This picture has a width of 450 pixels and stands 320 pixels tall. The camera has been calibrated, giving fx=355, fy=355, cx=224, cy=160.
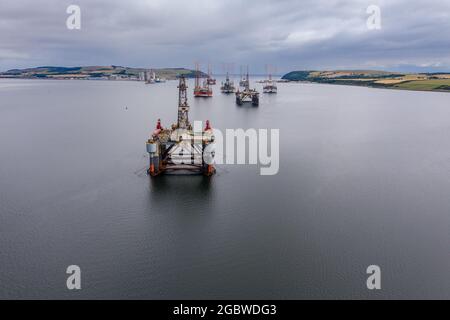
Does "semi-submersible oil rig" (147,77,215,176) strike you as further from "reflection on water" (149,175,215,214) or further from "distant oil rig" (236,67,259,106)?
"distant oil rig" (236,67,259,106)

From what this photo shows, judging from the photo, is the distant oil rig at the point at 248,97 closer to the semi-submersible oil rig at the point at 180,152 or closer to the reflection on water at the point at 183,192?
the semi-submersible oil rig at the point at 180,152

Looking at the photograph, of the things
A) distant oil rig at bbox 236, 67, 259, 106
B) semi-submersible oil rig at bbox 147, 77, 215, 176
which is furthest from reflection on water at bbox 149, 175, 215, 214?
distant oil rig at bbox 236, 67, 259, 106

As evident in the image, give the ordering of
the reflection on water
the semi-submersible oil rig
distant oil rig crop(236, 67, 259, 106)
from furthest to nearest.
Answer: distant oil rig crop(236, 67, 259, 106), the semi-submersible oil rig, the reflection on water

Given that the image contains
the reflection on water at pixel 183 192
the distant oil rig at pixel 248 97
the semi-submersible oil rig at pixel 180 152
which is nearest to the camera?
the reflection on water at pixel 183 192

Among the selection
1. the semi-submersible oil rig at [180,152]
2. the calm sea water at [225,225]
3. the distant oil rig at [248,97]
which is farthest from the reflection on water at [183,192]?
the distant oil rig at [248,97]

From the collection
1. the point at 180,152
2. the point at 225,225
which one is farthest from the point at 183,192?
the point at 180,152

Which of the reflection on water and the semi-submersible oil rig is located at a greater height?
the semi-submersible oil rig

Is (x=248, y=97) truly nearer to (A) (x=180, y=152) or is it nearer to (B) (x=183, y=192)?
(A) (x=180, y=152)
